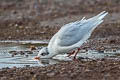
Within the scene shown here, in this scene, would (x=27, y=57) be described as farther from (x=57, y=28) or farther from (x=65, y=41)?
(x=57, y=28)

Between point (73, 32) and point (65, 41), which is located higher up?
point (73, 32)

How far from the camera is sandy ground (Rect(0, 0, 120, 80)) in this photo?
8773 mm

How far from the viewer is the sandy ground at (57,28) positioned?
28.8ft

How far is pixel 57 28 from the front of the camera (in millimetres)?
16719

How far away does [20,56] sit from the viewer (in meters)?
11.8

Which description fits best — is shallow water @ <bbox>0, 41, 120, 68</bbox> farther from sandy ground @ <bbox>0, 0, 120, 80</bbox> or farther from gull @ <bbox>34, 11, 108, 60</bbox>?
sandy ground @ <bbox>0, 0, 120, 80</bbox>

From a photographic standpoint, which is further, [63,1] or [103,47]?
[63,1]

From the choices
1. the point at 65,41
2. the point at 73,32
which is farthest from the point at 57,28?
the point at 65,41

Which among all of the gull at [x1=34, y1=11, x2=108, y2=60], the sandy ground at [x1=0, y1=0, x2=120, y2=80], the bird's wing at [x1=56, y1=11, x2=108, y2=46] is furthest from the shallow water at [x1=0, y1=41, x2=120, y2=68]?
the sandy ground at [x1=0, y1=0, x2=120, y2=80]

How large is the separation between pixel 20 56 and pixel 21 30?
208 inches

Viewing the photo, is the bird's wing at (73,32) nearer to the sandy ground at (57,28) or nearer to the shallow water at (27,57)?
the shallow water at (27,57)

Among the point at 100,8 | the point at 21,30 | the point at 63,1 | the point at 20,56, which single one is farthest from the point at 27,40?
the point at 63,1

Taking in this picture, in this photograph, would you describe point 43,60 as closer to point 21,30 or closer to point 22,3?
point 21,30

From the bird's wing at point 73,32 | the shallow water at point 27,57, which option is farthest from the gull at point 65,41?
the shallow water at point 27,57
